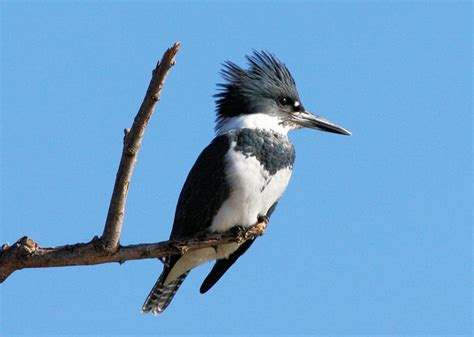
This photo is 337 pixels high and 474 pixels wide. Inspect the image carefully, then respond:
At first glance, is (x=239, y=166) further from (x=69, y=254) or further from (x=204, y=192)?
(x=69, y=254)

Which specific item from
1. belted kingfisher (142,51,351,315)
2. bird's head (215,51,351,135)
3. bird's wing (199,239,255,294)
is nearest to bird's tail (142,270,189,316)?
belted kingfisher (142,51,351,315)

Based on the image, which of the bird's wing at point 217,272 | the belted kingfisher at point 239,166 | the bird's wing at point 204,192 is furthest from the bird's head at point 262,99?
the bird's wing at point 217,272

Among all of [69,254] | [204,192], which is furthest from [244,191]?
[69,254]

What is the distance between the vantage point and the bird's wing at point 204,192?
5.32 m

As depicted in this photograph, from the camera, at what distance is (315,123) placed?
20.1ft

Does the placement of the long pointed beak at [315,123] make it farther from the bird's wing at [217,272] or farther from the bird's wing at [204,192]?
the bird's wing at [217,272]

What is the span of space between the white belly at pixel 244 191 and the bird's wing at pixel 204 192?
5 centimetres

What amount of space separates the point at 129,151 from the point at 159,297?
228 centimetres

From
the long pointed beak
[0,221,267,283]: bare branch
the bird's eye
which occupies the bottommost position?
[0,221,267,283]: bare branch

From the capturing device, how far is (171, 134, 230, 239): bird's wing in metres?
5.32

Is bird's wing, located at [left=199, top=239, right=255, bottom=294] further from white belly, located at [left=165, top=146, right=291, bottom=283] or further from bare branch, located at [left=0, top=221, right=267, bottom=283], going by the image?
bare branch, located at [left=0, top=221, right=267, bottom=283]

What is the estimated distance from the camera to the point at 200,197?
5.40 m

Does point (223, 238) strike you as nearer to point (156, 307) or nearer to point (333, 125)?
point (156, 307)

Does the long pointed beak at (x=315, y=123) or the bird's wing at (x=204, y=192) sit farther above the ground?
the long pointed beak at (x=315, y=123)
